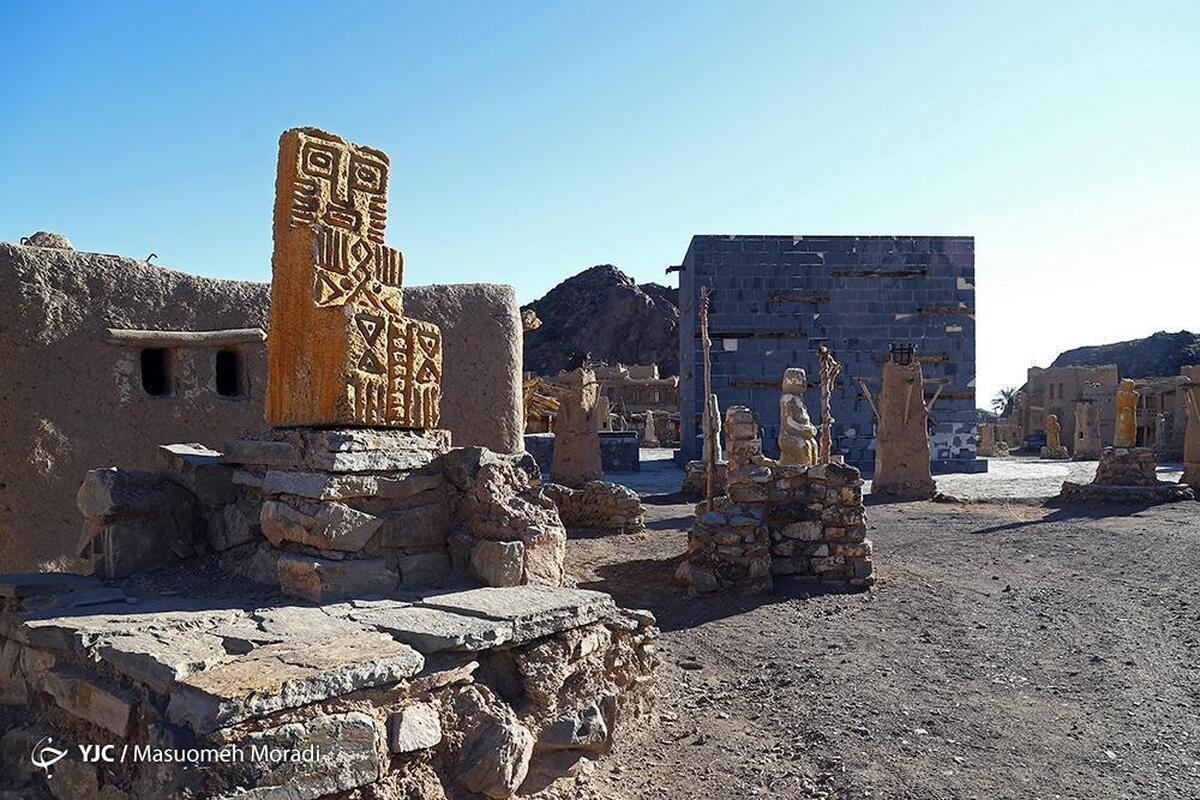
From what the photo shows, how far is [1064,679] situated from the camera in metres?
5.16

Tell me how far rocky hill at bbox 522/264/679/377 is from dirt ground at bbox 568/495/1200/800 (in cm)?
4139

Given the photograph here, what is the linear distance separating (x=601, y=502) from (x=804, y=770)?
7121mm

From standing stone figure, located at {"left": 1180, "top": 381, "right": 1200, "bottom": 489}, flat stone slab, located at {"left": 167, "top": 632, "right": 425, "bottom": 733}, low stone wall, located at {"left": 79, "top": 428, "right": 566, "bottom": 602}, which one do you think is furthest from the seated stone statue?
standing stone figure, located at {"left": 1180, "top": 381, "right": 1200, "bottom": 489}

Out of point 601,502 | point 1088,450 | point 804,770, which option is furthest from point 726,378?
point 804,770

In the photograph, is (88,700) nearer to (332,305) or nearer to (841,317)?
(332,305)

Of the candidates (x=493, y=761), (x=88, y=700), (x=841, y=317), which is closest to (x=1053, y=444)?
(x=841, y=317)

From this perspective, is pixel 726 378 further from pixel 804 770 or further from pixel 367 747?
pixel 367 747

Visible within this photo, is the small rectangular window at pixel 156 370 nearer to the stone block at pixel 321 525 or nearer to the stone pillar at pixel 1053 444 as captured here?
the stone block at pixel 321 525

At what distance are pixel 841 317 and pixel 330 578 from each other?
2025 centimetres

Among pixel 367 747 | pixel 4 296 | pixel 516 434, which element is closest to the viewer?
pixel 367 747

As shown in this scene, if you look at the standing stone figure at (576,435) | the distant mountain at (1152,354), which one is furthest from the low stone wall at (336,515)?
the distant mountain at (1152,354)

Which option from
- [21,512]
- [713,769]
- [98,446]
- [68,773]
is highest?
[98,446]

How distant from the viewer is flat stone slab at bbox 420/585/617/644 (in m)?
3.53

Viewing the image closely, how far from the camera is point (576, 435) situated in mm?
13922
